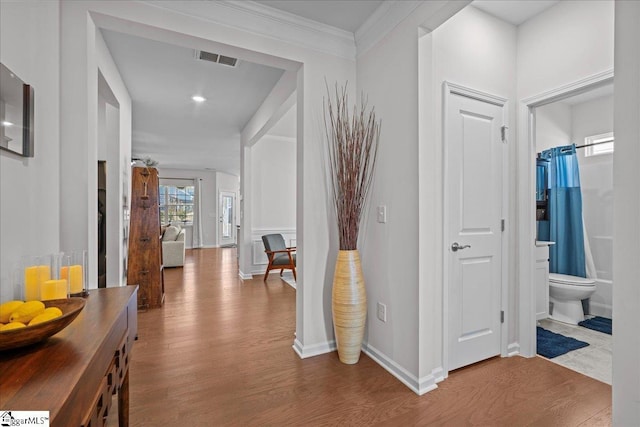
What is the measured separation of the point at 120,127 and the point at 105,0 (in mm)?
1773

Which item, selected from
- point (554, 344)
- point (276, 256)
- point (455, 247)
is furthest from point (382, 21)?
point (276, 256)

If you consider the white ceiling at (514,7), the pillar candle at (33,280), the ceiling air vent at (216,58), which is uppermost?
the white ceiling at (514,7)

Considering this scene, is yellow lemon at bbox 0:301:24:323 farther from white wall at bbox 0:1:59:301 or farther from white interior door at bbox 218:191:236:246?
white interior door at bbox 218:191:236:246

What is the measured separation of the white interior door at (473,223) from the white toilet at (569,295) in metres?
1.38

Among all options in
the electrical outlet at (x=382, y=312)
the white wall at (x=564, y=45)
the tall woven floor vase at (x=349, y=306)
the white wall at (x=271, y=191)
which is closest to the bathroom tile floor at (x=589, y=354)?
→ the electrical outlet at (x=382, y=312)

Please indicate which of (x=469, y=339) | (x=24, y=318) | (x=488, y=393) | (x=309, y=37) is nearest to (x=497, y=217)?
(x=469, y=339)

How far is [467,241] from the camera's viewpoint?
86.6 inches

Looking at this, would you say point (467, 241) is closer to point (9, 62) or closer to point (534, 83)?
point (534, 83)

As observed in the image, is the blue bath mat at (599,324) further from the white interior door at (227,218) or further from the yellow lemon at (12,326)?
the white interior door at (227,218)

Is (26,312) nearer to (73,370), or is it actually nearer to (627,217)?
(73,370)

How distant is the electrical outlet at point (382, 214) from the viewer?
7.38 feet

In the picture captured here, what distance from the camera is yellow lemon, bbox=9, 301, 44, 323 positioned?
3.06 ft

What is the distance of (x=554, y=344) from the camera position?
2.60m

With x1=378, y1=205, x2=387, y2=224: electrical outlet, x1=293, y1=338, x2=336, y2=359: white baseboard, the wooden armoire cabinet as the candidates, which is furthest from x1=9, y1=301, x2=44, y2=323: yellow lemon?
the wooden armoire cabinet
